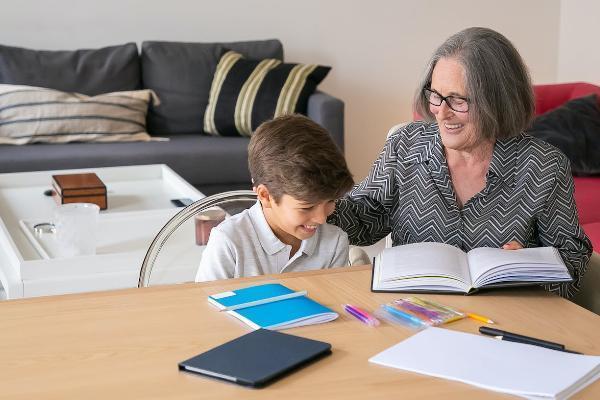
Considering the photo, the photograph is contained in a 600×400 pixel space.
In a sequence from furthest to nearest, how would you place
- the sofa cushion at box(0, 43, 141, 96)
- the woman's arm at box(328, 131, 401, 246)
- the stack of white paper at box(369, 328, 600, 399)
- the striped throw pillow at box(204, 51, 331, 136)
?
the striped throw pillow at box(204, 51, 331, 136), the sofa cushion at box(0, 43, 141, 96), the woman's arm at box(328, 131, 401, 246), the stack of white paper at box(369, 328, 600, 399)

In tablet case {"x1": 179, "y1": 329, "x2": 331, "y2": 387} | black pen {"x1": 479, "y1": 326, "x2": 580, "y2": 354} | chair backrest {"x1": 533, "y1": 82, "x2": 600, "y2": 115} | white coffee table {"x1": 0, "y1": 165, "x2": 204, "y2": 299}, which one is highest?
tablet case {"x1": 179, "y1": 329, "x2": 331, "y2": 387}

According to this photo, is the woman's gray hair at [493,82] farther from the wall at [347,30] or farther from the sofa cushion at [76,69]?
the wall at [347,30]

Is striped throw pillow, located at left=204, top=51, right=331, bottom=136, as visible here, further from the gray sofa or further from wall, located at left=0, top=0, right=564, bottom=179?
wall, located at left=0, top=0, right=564, bottom=179

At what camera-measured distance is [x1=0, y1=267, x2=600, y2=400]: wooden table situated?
4.22 feet

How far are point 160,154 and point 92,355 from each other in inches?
123

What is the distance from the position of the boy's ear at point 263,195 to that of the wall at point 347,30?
3.35 meters

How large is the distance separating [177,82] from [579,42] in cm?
232

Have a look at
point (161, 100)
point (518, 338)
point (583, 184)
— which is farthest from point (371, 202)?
point (161, 100)

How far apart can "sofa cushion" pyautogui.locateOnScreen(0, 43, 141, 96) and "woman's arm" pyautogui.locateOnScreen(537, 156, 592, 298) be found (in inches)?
124

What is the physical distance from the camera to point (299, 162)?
72.7 inches

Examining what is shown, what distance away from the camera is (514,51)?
2053 millimetres

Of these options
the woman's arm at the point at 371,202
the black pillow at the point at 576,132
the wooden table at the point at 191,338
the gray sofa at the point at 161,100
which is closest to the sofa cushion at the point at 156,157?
the gray sofa at the point at 161,100

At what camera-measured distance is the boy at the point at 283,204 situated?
1.85 meters

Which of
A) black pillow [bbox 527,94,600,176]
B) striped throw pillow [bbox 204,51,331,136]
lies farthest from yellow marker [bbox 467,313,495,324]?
striped throw pillow [bbox 204,51,331,136]
